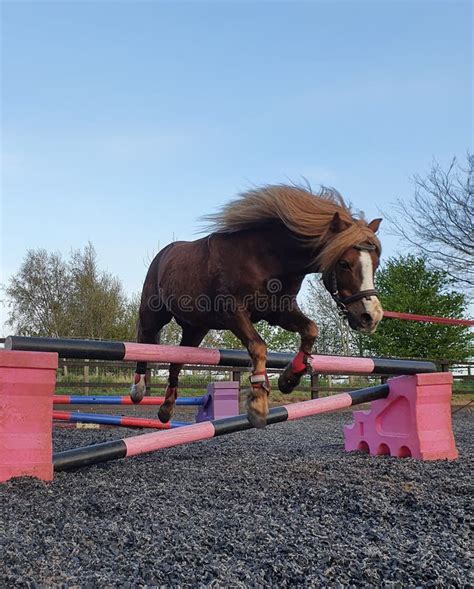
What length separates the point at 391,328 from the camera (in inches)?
836

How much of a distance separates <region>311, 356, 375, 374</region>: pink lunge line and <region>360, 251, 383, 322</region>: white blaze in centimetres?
82

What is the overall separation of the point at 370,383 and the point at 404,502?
51.8 feet

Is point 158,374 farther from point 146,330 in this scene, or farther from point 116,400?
point 146,330

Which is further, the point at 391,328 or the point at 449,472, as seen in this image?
the point at 391,328

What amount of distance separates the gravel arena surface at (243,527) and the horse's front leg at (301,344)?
0.52 metres

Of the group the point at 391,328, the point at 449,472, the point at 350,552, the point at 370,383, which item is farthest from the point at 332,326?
the point at 350,552

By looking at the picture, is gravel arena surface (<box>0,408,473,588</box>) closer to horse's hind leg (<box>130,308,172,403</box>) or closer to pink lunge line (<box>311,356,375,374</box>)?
pink lunge line (<box>311,356,375,374</box>)

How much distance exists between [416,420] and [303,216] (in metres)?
1.79

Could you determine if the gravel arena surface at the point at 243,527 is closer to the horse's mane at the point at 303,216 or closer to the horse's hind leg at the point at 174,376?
the horse's hind leg at the point at 174,376

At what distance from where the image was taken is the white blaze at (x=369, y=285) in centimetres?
276

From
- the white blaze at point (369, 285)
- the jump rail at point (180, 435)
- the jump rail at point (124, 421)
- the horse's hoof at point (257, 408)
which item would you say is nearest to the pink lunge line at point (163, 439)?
the jump rail at point (180, 435)

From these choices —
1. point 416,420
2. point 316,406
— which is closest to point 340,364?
point 316,406

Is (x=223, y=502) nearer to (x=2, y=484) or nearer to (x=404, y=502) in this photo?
(x=404, y=502)

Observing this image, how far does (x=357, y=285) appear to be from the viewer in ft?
9.32
